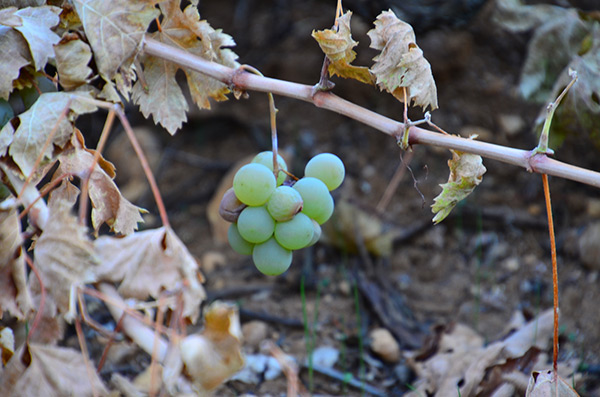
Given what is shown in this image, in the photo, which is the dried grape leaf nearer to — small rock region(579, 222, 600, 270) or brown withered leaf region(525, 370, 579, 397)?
brown withered leaf region(525, 370, 579, 397)

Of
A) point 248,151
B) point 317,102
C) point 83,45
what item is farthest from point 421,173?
point 83,45

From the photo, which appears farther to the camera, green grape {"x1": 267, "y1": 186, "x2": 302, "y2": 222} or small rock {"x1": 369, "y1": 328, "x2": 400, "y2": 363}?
small rock {"x1": 369, "y1": 328, "x2": 400, "y2": 363}

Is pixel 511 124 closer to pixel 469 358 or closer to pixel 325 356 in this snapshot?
pixel 469 358

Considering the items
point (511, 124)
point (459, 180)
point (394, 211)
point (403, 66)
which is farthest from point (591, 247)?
point (403, 66)

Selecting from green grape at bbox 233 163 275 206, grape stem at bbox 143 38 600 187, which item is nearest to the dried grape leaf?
grape stem at bbox 143 38 600 187

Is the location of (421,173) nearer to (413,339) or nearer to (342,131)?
(342,131)
